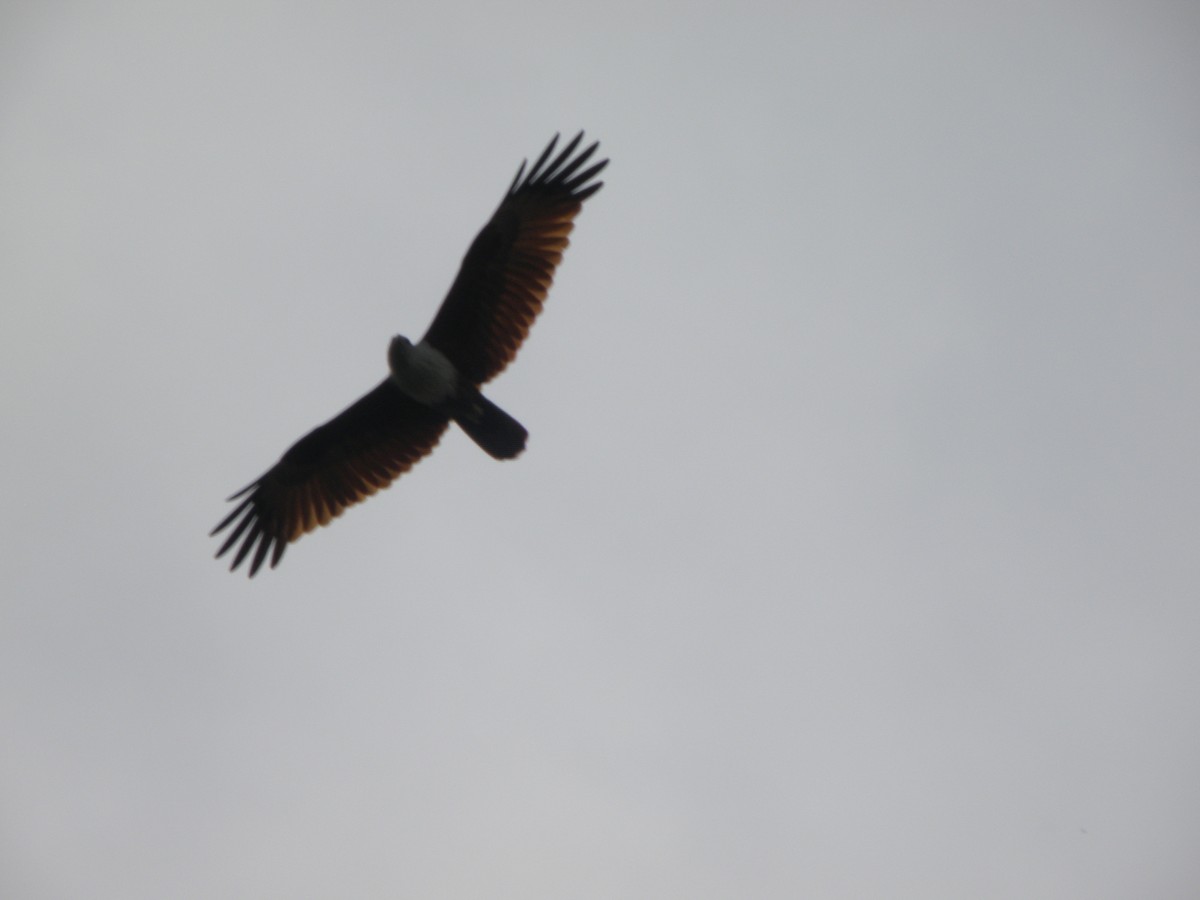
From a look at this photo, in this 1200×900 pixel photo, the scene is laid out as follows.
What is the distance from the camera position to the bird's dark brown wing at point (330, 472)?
35.9 ft

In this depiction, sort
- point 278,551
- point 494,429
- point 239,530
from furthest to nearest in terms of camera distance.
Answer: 1. point 239,530
2. point 278,551
3. point 494,429

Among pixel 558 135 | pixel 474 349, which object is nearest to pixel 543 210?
pixel 558 135

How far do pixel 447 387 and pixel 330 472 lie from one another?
1.57m

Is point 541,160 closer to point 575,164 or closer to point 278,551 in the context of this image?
point 575,164

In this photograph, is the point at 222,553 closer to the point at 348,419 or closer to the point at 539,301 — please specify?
the point at 348,419

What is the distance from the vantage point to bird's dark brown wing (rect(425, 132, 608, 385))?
418 inches

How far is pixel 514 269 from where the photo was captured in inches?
420

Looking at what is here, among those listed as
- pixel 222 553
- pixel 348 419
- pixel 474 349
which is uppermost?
pixel 474 349

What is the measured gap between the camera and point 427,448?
1107 centimetres

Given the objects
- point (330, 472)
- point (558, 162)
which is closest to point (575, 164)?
point (558, 162)

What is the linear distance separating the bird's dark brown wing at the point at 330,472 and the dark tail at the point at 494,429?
613 millimetres

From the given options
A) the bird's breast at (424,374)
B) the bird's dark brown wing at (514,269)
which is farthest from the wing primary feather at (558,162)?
the bird's breast at (424,374)

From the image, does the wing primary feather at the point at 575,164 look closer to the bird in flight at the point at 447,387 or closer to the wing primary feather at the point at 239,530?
the bird in flight at the point at 447,387

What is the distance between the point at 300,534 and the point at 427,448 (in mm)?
1427
